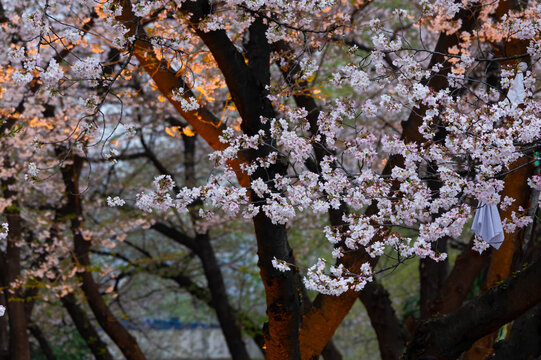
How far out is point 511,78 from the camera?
5.27 meters

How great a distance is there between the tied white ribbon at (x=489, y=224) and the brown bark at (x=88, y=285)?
6804 millimetres

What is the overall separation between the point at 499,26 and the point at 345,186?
7.85 feet

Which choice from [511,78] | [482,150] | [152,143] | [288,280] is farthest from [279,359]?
[152,143]

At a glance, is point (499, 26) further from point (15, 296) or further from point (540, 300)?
point (15, 296)

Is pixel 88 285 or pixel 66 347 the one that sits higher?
pixel 66 347

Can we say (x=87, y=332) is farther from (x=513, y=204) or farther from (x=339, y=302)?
(x=513, y=204)

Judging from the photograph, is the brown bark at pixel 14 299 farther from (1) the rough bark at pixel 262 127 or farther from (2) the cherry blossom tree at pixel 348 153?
(1) the rough bark at pixel 262 127

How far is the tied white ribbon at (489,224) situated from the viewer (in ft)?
16.4

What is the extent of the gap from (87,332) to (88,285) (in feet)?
4.52

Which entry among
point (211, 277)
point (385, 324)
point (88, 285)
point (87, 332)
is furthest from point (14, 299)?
point (385, 324)

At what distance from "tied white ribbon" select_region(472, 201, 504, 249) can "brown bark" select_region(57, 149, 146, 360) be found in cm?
680

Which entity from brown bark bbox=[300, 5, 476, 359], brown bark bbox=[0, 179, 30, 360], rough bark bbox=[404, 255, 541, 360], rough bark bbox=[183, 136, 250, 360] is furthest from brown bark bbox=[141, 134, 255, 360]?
rough bark bbox=[404, 255, 541, 360]

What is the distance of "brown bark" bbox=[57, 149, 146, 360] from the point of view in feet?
33.8

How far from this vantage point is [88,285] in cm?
1059
